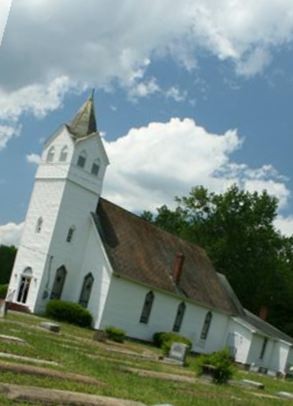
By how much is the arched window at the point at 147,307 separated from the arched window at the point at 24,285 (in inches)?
308

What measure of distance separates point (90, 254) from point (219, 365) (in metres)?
23.2

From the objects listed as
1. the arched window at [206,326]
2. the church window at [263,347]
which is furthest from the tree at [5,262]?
the church window at [263,347]

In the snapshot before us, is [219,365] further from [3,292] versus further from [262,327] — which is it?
[262,327]

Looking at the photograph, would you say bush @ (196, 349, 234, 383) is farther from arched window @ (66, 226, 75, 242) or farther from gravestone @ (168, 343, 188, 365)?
arched window @ (66, 226, 75, 242)

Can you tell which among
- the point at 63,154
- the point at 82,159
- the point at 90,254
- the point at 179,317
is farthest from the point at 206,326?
the point at 63,154

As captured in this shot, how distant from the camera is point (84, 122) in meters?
45.2

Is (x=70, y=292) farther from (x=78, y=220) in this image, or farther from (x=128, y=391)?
(x=128, y=391)

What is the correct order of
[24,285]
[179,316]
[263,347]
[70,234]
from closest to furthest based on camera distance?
[24,285] → [70,234] → [179,316] → [263,347]

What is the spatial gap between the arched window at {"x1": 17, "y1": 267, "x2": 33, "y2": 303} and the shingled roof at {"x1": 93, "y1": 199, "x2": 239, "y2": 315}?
5.21 m

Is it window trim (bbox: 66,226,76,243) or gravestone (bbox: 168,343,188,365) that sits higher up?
window trim (bbox: 66,226,76,243)

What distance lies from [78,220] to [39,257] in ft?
11.4

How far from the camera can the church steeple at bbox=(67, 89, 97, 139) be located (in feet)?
146

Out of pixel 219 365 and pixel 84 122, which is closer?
pixel 219 365

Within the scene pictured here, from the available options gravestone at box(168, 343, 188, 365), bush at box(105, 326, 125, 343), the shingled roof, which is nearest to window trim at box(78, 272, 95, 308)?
the shingled roof
